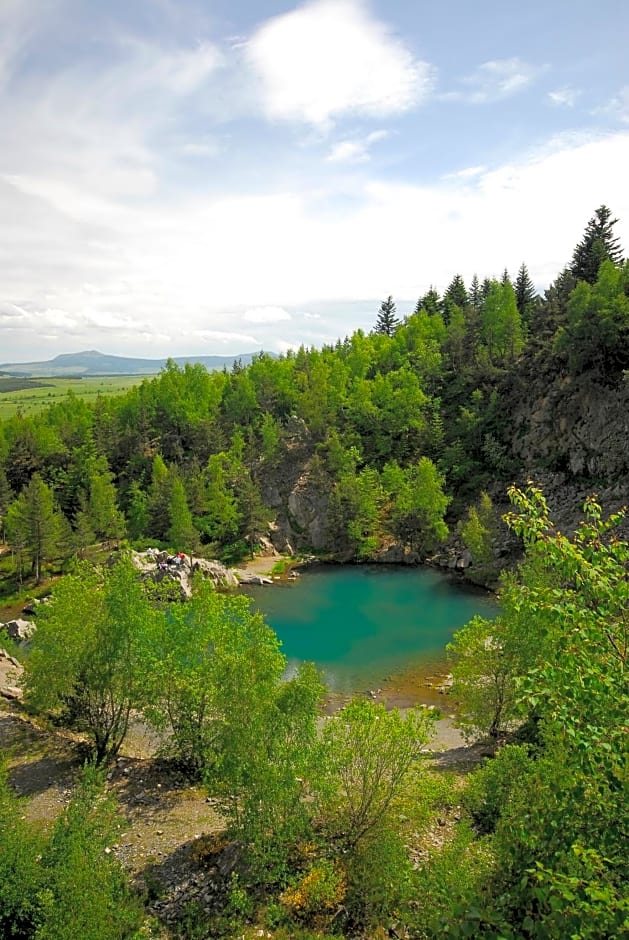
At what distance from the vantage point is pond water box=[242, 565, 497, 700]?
37.5 m

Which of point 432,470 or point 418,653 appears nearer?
point 418,653

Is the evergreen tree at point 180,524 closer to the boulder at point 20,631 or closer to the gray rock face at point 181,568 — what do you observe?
the gray rock face at point 181,568

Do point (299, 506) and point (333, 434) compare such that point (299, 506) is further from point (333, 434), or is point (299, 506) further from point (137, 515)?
point (137, 515)

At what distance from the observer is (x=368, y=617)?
4716cm

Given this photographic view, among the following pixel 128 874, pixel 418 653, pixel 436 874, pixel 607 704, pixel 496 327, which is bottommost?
pixel 418 653

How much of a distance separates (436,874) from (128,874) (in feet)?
33.9

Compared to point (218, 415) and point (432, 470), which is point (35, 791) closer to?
point (432, 470)

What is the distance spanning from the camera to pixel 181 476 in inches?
2685

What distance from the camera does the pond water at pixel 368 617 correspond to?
3747 cm

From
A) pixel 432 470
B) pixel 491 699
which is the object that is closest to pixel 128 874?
pixel 491 699

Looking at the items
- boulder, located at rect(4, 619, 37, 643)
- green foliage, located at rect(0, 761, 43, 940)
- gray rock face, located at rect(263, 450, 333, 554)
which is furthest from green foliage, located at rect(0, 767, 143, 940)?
gray rock face, located at rect(263, 450, 333, 554)

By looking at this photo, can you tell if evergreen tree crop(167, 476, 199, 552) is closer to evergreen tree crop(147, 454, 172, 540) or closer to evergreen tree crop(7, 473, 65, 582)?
evergreen tree crop(147, 454, 172, 540)

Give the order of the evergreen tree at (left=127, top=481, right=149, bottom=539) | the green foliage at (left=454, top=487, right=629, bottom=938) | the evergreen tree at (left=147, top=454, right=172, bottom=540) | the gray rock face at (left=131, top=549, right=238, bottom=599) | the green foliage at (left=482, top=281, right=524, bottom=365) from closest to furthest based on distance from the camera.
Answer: the green foliage at (left=454, top=487, right=629, bottom=938), the gray rock face at (left=131, top=549, right=238, bottom=599), the evergreen tree at (left=147, top=454, right=172, bottom=540), the evergreen tree at (left=127, top=481, right=149, bottom=539), the green foliage at (left=482, top=281, right=524, bottom=365)

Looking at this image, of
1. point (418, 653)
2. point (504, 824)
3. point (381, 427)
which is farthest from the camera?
point (381, 427)
